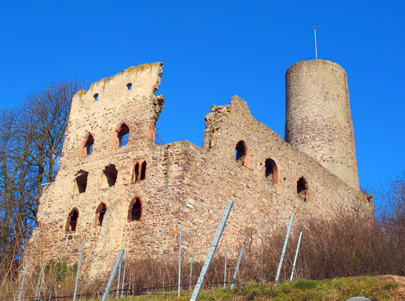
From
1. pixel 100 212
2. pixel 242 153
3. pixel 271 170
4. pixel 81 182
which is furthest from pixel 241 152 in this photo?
pixel 81 182

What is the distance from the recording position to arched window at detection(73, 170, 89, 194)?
52.4ft

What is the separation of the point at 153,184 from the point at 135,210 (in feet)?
3.37

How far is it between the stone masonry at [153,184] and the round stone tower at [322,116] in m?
2.32

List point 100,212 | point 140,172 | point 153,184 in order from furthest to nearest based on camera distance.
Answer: point 100,212 < point 140,172 < point 153,184

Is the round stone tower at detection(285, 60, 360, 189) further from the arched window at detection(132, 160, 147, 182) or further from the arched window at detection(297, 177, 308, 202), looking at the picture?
the arched window at detection(132, 160, 147, 182)

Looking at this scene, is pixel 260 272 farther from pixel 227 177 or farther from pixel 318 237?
pixel 227 177

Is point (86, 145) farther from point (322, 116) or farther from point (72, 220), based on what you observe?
point (322, 116)

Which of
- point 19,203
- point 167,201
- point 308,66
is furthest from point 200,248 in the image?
point 308,66

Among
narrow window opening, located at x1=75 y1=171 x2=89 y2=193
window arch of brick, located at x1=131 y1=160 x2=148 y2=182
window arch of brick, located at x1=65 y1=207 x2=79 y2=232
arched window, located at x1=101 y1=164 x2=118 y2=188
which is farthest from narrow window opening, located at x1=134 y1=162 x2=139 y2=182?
window arch of brick, located at x1=65 y1=207 x2=79 y2=232

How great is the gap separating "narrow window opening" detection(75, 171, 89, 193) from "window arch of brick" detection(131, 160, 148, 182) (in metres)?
2.11

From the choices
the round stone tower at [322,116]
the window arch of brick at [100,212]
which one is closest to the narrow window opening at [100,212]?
the window arch of brick at [100,212]

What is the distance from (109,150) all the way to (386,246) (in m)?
8.44

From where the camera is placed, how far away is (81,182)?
16.3m

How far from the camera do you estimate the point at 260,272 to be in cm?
1108
